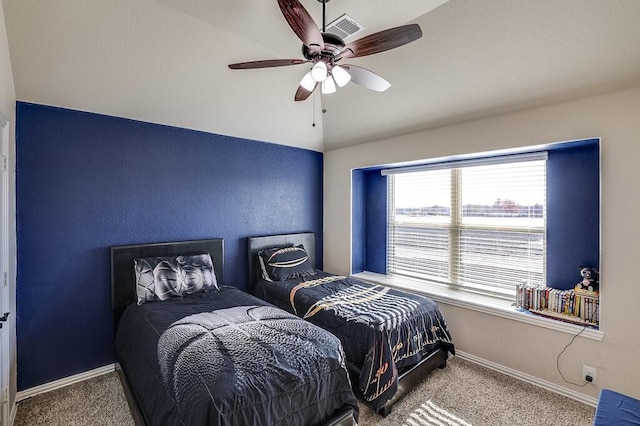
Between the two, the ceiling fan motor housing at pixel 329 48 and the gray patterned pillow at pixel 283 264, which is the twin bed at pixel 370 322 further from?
the ceiling fan motor housing at pixel 329 48

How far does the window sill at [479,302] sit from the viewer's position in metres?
2.43

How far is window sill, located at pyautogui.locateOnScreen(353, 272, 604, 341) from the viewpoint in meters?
2.43

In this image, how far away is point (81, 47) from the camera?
2.15 meters

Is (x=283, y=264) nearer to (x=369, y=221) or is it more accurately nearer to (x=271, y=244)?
(x=271, y=244)

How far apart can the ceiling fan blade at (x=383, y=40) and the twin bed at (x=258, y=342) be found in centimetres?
180

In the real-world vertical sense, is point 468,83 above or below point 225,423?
above

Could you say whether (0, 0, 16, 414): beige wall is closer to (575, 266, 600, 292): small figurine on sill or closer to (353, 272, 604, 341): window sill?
(353, 272, 604, 341): window sill

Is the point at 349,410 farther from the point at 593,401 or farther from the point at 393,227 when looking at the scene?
the point at 393,227

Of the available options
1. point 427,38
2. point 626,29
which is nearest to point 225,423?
point 427,38

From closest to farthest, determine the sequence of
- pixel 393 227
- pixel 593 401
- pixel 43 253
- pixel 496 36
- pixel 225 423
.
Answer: pixel 225 423
pixel 496 36
pixel 593 401
pixel 43 253
pixel 393 227

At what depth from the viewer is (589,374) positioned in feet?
7.59

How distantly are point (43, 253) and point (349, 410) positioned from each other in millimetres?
2722

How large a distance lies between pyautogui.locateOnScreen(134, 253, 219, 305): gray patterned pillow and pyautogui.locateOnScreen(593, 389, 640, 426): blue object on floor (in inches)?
114

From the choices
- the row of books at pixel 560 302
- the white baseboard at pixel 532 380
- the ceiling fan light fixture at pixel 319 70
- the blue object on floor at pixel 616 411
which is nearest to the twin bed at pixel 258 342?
the white baseboard at pixel 532 380
